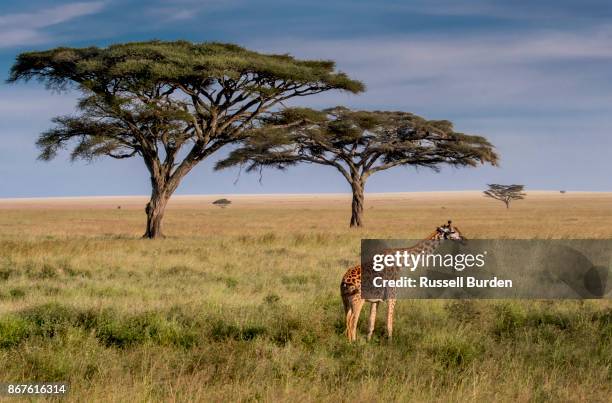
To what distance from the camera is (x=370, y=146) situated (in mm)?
37844

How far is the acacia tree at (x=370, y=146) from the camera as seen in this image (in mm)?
34656

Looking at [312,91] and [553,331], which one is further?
[312,91]

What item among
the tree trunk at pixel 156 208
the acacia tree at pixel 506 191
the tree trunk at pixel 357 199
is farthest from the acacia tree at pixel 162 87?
the acacia tree at pixel 506 191

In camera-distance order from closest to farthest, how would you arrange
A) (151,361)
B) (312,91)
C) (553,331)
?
(151,361)
(553,331)
(312,91)

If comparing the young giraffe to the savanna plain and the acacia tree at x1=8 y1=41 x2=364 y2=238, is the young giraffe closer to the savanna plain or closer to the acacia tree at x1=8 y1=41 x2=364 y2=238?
the savanna plain

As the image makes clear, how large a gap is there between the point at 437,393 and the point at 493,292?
6.60m

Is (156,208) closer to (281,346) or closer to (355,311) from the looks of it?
(281,346)

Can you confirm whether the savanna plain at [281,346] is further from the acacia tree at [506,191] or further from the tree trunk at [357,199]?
the acacia tree at [506,191]

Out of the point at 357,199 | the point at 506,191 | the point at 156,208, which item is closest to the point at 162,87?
the point at 156,208

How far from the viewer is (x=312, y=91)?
1097 inches

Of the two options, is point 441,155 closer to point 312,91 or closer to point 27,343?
point 312,91

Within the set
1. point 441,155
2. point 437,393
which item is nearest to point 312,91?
point 441,155

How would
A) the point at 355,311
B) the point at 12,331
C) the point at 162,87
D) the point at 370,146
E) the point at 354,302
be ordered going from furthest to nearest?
1. the point at 370,146
2. the point at 162,87
3. the point at 12,331
4. the point at 355,311
5. the point at 354,302

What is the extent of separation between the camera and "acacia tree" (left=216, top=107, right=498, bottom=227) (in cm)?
3466
